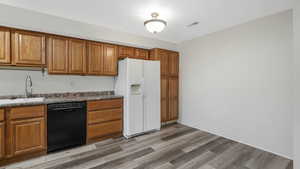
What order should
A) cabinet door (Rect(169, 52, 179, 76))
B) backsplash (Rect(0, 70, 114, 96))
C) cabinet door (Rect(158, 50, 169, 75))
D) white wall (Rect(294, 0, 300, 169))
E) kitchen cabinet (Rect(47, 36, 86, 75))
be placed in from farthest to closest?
1. cabinet door (Rect(169, 52, 179, 76))
2. cabinet door (Rect(158, 50, 169, 75))
3. kitchen cabinet (Rect(47, 36, 86, 75))
4. backsplash (Rect(0, 70, 114, 96))
5. white wall (Rect(294, 0, 300, 169))

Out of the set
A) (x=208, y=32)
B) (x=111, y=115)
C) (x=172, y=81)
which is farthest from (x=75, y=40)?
(x=208, y=32)

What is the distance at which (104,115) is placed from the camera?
288 centimetres

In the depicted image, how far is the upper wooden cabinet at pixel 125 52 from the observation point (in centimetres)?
336

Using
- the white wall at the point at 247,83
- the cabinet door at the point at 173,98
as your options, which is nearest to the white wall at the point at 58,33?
the cabinet door at the point at 173,98

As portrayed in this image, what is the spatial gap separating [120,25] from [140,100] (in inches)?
69.4

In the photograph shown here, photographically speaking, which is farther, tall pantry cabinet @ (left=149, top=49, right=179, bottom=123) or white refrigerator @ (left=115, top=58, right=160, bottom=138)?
tall pantry cabinet @ (left=149, top=49, right=179, bottom=123)

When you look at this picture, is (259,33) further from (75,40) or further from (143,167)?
(75,40)

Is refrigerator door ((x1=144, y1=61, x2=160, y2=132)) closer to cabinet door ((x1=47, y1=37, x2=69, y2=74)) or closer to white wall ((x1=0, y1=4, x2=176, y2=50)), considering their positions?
white wall ((x1=0, y1=4, x2=176, y2=50))

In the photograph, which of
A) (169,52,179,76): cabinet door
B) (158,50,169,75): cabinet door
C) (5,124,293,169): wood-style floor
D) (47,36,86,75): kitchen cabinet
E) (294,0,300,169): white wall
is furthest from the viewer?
(169,52,179,76): cabinet door

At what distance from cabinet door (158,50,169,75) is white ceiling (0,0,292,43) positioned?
2.95 feet

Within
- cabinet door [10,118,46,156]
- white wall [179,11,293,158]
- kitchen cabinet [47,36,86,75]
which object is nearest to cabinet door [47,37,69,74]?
kitchen cabinet [47,36,86,75]

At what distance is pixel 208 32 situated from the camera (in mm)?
3314

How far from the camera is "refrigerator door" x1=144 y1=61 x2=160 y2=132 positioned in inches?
130

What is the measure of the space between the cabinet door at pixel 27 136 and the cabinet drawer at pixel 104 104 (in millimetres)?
793
